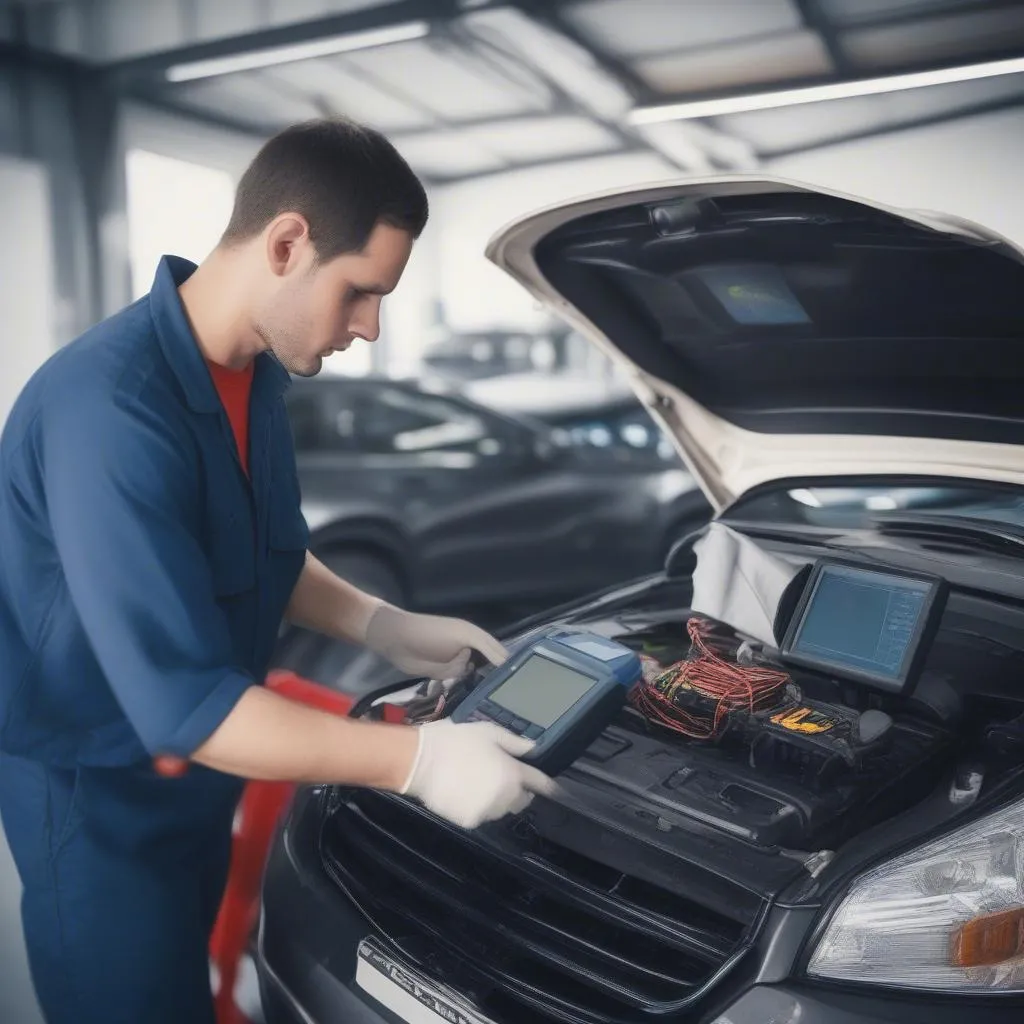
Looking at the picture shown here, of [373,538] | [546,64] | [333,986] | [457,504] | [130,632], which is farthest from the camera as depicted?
[457,504]

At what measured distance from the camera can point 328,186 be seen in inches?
45.4

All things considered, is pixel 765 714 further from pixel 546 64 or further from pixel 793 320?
pixel 546 64

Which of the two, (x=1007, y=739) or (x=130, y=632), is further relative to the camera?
(x=1007, y=739)

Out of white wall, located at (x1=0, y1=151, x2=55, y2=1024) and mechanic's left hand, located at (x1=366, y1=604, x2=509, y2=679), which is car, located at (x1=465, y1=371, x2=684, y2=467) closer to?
white wall, located at (x1=0, y1=151, x2=55, y2=1024)

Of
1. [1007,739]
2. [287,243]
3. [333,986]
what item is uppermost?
[287,243]

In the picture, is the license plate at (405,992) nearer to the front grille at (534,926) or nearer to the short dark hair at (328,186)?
the front grille at (534,926)

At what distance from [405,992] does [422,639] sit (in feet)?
1.93

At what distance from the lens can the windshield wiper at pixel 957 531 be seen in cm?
171

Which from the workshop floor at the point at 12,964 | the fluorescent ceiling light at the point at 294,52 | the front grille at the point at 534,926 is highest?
the fluorescent ceiling light at the point at 294,52

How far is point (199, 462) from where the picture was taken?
1.22 metres

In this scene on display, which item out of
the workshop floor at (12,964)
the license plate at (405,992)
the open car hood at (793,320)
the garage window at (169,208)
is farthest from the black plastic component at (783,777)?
the garage window at (169,208)

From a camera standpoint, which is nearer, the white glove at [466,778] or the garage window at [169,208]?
the white glove at [466,778]

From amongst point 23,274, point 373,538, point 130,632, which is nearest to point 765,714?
point 130,632

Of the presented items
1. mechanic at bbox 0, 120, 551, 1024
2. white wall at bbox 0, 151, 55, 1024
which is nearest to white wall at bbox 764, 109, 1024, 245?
mechanic at bbox 0, 120, 551, 1024
